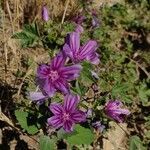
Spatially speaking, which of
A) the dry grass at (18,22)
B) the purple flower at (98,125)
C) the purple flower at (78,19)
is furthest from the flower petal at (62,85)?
the purple flower at (78,19)

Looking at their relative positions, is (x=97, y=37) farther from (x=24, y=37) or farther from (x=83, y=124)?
(x=24, y=37)

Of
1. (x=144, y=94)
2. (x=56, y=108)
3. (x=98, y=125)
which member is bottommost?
(x=144, y=94)

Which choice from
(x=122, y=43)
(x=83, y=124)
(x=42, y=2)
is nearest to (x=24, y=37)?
(x=83, y=124)

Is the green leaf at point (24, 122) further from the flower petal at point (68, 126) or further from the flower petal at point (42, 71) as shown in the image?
the flower petal at point (42, 71)

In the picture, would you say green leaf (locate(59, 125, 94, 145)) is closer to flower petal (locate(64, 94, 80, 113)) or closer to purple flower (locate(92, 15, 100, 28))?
flower petal (locate(64, 94, 80, 113))

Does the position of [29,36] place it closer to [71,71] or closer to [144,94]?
[71,71]

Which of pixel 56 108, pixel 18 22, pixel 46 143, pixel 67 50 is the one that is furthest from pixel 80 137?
pixel 18 22
